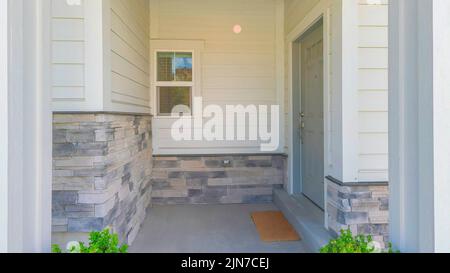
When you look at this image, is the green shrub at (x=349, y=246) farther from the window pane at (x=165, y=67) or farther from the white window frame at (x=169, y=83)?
the window pane at (x=165, y=67)

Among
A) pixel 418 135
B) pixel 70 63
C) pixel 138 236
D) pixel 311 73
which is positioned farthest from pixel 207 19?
pixel 418 135

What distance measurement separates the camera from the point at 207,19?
4.55 meters

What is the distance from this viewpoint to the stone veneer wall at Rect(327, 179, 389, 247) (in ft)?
8.20

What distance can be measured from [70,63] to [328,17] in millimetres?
2235

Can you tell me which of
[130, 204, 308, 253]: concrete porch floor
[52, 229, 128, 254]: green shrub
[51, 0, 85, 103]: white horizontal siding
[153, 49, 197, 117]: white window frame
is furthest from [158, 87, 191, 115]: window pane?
[52, 229, 128, 254]: green shrub

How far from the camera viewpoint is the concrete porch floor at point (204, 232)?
3024mm

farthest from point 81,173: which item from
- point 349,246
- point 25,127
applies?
point 349,246

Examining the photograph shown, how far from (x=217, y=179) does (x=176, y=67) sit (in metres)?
1.76

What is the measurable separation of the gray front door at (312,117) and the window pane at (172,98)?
1.65m

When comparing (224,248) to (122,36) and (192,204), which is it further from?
(122,36)

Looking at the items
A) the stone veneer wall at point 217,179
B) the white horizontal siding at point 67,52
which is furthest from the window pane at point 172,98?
the white horizontal siding at point 67,52

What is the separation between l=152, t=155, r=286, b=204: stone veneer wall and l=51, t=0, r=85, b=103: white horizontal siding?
2.29m

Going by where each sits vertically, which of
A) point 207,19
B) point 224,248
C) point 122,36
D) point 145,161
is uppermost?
Result: point 207,19
